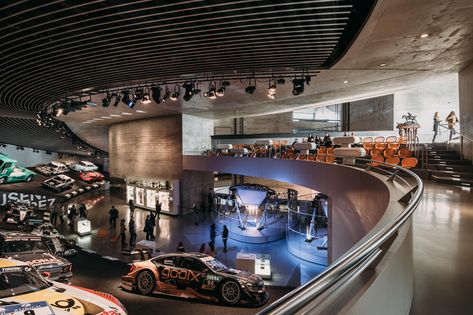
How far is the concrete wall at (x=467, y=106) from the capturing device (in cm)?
943

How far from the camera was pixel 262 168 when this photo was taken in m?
14.7

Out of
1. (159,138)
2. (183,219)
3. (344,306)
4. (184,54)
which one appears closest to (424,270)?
(344,306)

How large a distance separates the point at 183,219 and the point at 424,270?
17.0 meters

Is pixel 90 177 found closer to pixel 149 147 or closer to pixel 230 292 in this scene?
pixel 149 147

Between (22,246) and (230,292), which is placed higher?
(22,246)

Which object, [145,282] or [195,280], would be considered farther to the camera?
[145,282]

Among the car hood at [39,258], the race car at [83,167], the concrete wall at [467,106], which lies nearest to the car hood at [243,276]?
the car hood at [39,258]

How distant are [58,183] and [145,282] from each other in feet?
63.4

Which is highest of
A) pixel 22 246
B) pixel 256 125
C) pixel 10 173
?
pixel 256 125

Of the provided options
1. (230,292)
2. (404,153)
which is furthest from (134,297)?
(404,153)

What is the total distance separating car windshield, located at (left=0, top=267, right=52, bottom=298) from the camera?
4876mm

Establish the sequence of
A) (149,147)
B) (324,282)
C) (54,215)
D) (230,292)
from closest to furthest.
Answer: (324,282) < (230,292) < (54,215) < (149,147)

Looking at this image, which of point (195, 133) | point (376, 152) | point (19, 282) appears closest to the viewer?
point (19, 282)

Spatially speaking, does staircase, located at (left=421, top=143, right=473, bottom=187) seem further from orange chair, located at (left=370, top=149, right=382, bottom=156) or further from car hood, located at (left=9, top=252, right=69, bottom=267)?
car hood, located at (left=9, top=252, right=69, bottom=267)
